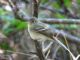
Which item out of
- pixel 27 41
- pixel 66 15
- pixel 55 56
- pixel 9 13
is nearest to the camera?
pixel 55 56

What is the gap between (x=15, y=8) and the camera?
4.03 ft

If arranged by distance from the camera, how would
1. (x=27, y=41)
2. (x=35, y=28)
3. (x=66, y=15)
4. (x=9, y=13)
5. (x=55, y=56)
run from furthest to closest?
1. (x=9, y=13)
2. (x=66, y=15)
3. (x=27, y=41)
4. (x=55, y=56)
5. (x=35, y=28)

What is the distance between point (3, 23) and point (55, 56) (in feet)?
2.93

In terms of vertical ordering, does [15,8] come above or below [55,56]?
above

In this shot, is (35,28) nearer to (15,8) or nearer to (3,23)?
(15,8)

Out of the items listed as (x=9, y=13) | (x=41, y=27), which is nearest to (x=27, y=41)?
(x=9, y=13)

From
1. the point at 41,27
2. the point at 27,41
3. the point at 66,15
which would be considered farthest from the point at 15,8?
the point at 66,15

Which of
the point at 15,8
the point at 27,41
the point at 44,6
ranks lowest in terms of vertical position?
the point at 27,41

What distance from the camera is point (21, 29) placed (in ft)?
5.89

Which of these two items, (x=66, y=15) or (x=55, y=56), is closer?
(x=55, y=56)

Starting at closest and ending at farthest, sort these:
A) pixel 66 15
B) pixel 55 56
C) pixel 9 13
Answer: pixel 55 56 < pixel 66 15 < pixel 9 13

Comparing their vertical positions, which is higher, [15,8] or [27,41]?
[15,8]

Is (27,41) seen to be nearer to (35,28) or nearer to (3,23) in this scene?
(3,23)

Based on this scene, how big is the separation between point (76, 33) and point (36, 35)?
78 centimetres
